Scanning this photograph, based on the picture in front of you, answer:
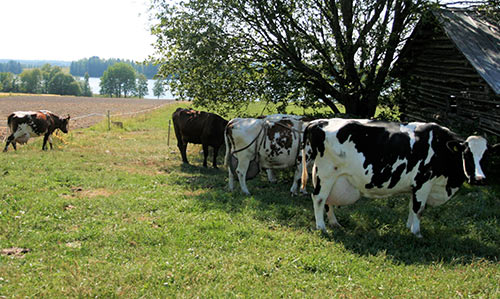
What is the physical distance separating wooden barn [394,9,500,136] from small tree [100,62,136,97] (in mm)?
155355

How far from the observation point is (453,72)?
1550cm

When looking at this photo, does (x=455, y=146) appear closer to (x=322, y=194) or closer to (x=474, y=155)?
(x=474, y=155)

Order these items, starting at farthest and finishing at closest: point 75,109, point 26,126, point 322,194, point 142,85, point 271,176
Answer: point 142,85, point 75,109, point 26,126, point 271,176, point 322,194

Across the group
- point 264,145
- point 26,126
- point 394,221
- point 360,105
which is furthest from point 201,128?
point 394,221

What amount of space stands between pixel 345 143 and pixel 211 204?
11.7ft

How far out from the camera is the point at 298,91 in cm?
1656

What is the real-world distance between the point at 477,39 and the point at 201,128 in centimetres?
1101

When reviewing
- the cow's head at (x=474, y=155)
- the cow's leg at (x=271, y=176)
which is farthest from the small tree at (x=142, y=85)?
the cow's head at (x=474, y=155)

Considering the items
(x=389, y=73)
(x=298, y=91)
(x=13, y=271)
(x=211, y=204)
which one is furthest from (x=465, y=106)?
(x=13, y=271)

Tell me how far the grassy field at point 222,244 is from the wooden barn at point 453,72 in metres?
3.80

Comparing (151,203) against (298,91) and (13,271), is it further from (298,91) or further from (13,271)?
(298,91)

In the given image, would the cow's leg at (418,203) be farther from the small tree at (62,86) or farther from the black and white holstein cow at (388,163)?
the small tree at (62,86)

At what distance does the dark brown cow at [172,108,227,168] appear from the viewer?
50.7 ft

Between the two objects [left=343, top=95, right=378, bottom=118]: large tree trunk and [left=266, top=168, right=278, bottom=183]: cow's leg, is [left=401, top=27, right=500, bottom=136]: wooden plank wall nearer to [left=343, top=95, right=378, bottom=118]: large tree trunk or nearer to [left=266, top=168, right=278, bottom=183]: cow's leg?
[left=343, top=95, right=378, bottom=118]: large tree trunk
